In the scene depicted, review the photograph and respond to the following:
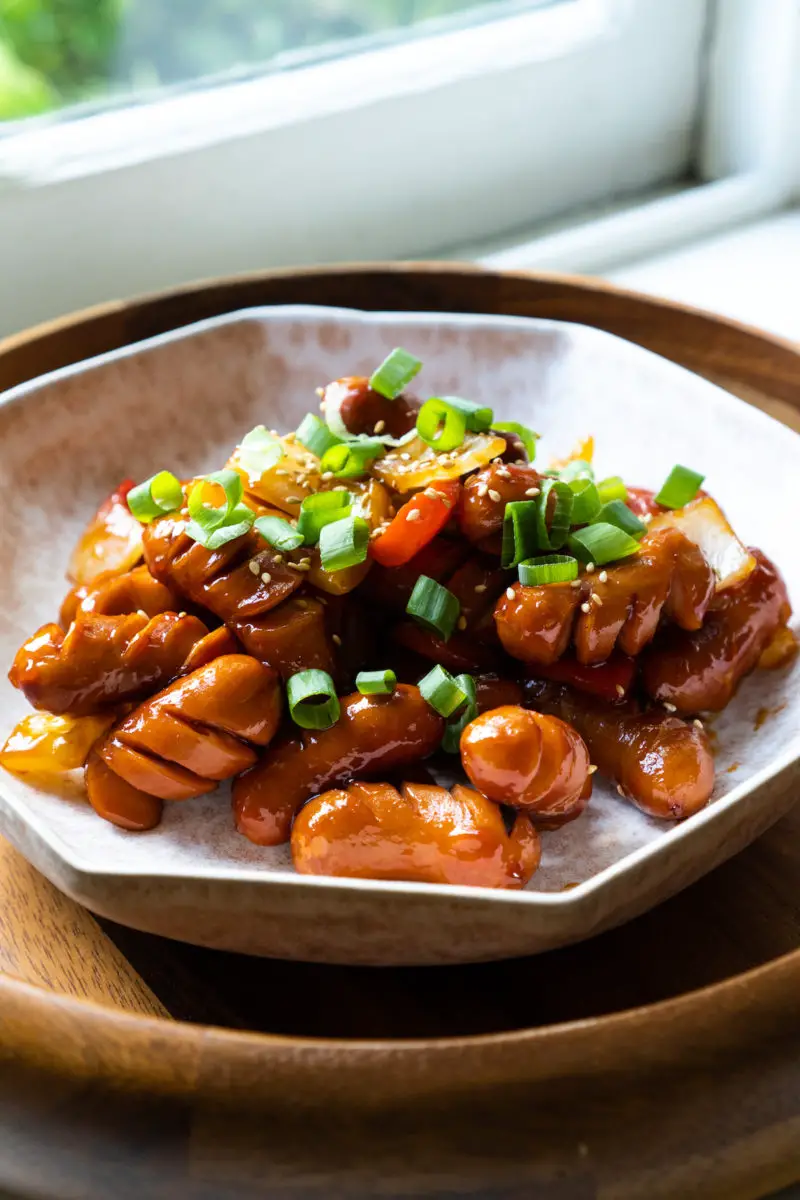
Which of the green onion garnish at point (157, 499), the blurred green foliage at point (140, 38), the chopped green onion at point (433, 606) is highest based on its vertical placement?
the blurred green foliage at point (140, 38)

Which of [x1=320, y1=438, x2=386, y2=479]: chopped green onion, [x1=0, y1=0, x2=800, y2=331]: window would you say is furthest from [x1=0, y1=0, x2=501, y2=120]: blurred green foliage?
[x1=320, y1=438, x2=386, y2=479]: chopped green onion

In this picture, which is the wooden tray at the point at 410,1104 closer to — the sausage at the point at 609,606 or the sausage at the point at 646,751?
the sausage at the point at 646,751

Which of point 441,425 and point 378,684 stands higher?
point 441,425

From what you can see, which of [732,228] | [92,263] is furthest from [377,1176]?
[732,228]

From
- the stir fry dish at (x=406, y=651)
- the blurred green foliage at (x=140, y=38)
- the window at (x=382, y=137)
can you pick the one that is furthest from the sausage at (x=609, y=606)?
the blurred green foliage at (x=140, y=38)

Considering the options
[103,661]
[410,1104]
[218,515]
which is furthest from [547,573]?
[410,1104]

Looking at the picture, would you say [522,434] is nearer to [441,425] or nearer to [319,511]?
[441,425]
